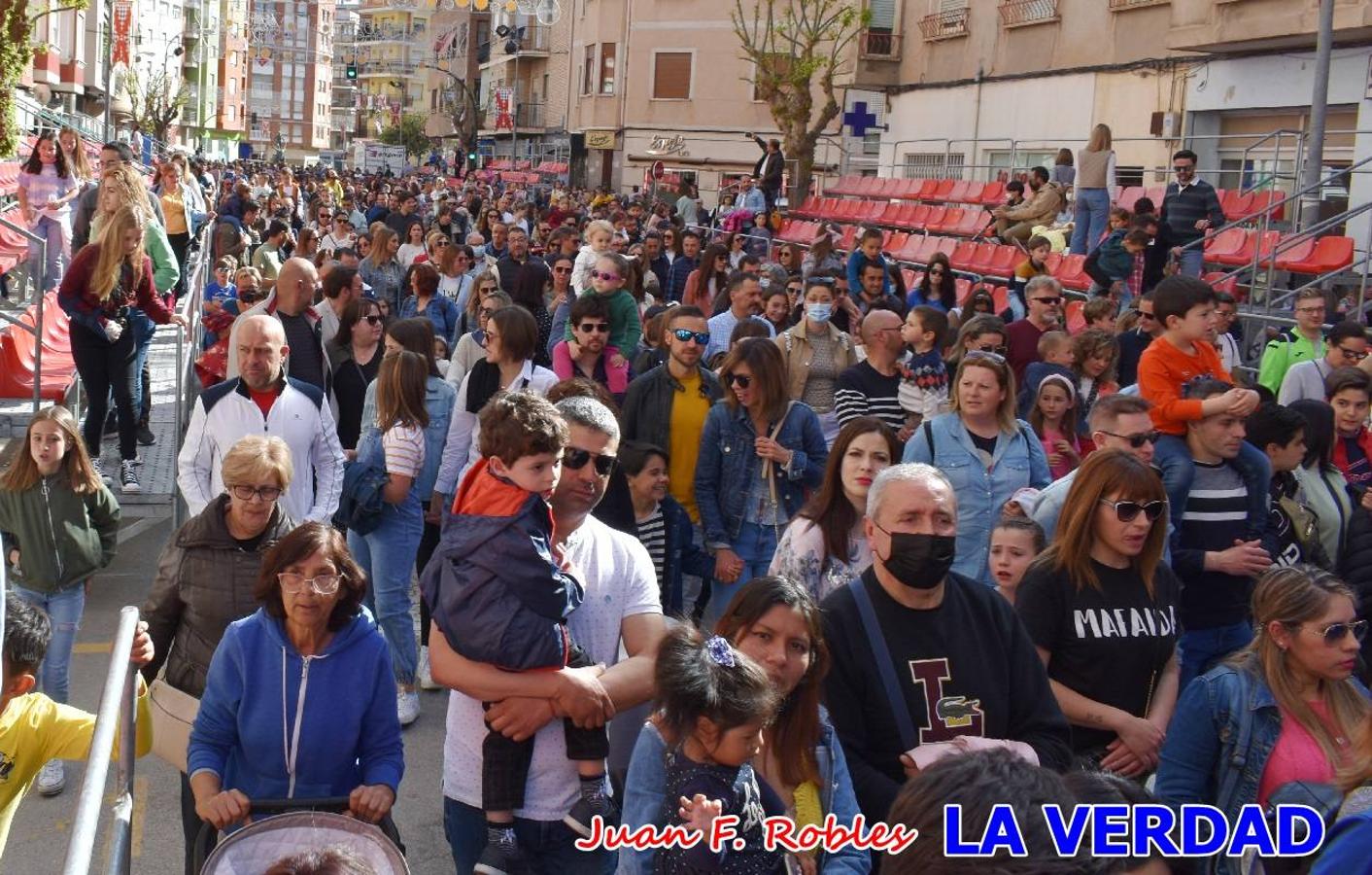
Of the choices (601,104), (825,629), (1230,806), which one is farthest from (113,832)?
(601,104)

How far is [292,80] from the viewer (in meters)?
156

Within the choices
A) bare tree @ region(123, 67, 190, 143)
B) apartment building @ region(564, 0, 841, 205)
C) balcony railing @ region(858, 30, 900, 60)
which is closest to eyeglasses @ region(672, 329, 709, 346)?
balcony railing @ region(858, 30, 900, 60)

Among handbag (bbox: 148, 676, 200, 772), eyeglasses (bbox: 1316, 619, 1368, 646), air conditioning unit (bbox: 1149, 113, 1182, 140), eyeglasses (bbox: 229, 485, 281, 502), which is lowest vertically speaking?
handbag (bbox: 148, 676, 200, 772)

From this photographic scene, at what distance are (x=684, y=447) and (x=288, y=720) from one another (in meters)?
3.44

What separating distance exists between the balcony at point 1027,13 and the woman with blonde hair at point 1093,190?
898 cm

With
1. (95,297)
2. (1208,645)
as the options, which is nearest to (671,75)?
(95,297)

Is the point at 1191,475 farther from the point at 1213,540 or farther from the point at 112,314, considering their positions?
the point at 112,314

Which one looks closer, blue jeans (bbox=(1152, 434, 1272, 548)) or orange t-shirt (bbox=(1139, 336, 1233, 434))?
blue jeans (bbox=(1152, 434, 1272, 548))

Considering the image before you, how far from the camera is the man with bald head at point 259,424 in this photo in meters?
6.32

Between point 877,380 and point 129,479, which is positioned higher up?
point 877,380

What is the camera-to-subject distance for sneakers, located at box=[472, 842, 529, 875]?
405 cm

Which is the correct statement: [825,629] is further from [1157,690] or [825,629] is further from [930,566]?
[1157,690]

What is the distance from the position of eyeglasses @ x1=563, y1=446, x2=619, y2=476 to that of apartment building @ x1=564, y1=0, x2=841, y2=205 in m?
45.3

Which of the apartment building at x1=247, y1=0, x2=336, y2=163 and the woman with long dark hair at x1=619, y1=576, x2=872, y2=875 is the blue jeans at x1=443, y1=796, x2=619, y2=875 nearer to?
the woman with long dark hair at x1=619, y1=576, x2=872, y2=875
